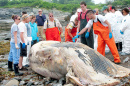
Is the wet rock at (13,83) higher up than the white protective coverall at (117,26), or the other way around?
the white protective coverall at (117,26)

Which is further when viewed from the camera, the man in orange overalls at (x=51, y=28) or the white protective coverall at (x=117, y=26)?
the white protective coverall at (x=117, y=26)

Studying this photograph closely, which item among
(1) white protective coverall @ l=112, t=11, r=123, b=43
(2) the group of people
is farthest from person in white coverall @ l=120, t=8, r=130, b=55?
(1) white protective coverall @ l=112, t=11, r=123, b=43

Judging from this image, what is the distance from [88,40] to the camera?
682 cm

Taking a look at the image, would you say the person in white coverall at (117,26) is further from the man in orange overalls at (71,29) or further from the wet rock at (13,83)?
the wet rock at (13,83)

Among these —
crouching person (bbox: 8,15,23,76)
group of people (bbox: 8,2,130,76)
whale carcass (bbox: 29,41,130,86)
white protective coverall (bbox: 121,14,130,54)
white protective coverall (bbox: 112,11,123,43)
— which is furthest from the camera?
white protective coverall (bbox: 112,11,123,43)

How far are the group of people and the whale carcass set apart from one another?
797 mm

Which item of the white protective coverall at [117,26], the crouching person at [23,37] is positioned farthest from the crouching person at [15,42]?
the white protective coverall at [117,26]

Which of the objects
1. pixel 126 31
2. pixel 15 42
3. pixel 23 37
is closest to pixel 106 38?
pixel 126 31

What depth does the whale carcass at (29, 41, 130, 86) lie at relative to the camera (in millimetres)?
3959

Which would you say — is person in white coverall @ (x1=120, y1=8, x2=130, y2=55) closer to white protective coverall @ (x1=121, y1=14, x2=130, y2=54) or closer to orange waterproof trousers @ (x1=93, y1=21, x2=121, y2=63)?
white protective coverall @ (x1=121, y1=14, x2=130, y2=54)

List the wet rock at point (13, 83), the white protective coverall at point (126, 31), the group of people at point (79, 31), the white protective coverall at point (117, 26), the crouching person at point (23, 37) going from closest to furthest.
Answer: the wet rock at point (13, 83)
the group of people at point (79, 31)
the crouching person at point (23, 37)
the white protective coverall at point (126, 31)
the white protective coverall at point (117, 26)

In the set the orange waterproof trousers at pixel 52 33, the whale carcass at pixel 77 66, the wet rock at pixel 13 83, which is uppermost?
the orange waterproof trousers at pixel 52 33

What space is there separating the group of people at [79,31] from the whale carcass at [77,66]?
0.80 m

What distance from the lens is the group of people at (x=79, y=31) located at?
532cm
